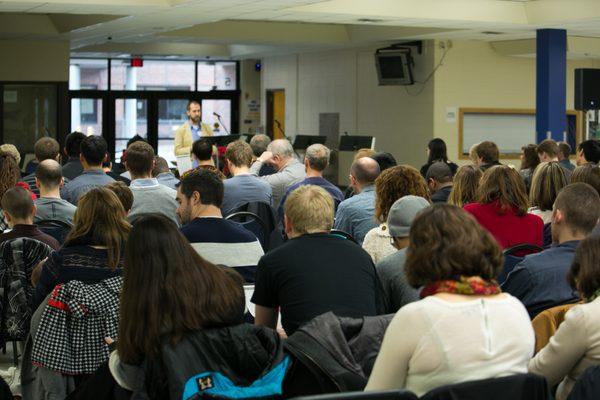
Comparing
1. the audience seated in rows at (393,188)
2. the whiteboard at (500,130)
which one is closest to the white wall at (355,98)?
the whiteboard at (500,130)

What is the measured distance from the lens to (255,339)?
9.76ft

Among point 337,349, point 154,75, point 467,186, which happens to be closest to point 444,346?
point 337,349

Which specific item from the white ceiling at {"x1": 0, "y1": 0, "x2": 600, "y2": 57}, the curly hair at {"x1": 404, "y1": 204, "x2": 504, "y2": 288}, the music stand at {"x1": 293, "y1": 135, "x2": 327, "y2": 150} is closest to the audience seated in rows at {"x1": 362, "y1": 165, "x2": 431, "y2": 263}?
the curly hair at {"x1": 404, "y1": 204, "x2": 504, "y2": 288}

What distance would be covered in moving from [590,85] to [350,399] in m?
11.5

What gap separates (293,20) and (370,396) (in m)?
10.3

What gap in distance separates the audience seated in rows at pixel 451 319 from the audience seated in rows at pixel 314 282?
2.38 feet

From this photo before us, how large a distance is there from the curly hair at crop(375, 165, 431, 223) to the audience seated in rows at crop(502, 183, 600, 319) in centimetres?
132

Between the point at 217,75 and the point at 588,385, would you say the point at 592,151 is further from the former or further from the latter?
the point at 217,75

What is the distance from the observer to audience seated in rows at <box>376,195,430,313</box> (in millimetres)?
3830

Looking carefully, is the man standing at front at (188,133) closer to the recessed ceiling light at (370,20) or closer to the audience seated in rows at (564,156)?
the recessed ceiling light at (370,20)

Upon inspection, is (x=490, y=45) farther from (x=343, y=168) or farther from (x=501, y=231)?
(x=501, y=231)

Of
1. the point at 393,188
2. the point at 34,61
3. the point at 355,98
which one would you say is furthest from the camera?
the point at 355,98

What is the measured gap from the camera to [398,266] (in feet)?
12.7

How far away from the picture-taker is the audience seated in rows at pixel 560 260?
3787 millimetres
